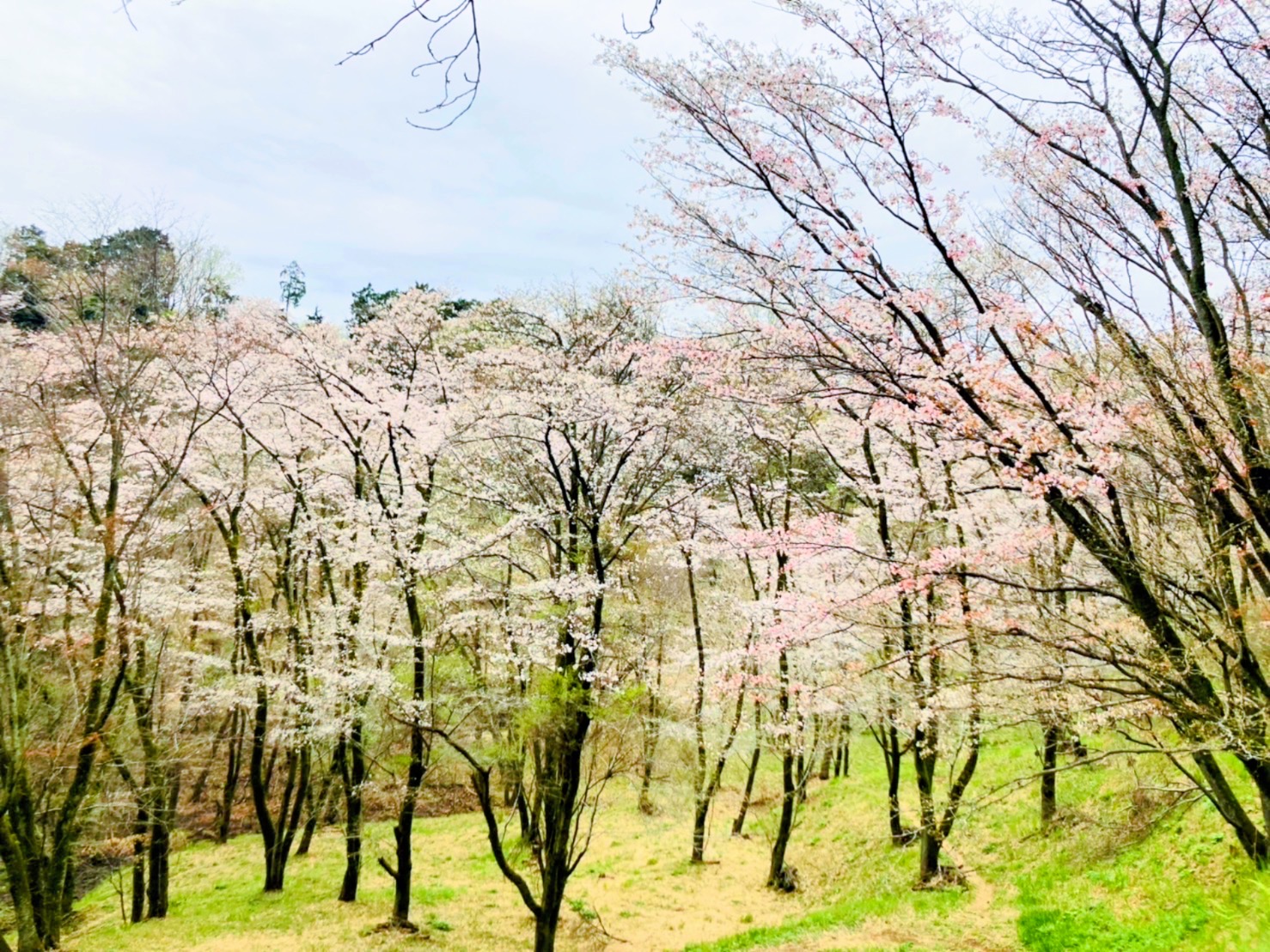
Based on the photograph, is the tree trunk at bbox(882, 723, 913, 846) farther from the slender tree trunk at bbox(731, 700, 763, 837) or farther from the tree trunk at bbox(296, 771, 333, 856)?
the tree trunk at bbox(296, 771, 333, 856)

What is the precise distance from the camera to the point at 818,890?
12.2 metres

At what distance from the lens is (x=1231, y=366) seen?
406cm

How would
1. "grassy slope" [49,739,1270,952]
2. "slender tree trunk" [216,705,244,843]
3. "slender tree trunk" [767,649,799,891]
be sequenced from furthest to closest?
"slender tree trunk" [216,705,244,843]
"slender tree trunk" [767,649,799,891]
"grassy slope" [49,739,1270,952]

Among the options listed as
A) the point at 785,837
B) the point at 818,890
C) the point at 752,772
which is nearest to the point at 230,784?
the point at 752,772

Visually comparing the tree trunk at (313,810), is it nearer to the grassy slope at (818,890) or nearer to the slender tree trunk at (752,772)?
the grassy slope at (818,890)

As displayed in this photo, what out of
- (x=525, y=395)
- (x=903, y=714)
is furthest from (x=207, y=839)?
(x=903, y=714)

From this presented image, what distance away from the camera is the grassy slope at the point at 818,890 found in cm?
656

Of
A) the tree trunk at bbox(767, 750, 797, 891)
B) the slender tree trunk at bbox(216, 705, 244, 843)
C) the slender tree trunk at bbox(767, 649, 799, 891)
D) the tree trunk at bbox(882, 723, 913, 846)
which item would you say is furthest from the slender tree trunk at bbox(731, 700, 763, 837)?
the slender tree trunk at bbox(216, 705, 244, 843)

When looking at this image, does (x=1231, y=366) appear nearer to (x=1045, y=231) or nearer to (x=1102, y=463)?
(x=1102, y=463)

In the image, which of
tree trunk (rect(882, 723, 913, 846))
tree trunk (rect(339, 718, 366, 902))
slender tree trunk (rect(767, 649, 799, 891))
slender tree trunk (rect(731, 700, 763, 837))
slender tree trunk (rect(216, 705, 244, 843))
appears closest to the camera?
tree trunk (rect(882, 723, 913, 846))

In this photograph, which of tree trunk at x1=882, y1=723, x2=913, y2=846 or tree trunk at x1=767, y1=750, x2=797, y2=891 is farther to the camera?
tree trunk at x1=767, y1=750, x2=797, y2=891

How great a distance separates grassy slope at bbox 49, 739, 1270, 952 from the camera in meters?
6.56

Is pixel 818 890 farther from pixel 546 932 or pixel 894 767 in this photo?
pixel 546 932

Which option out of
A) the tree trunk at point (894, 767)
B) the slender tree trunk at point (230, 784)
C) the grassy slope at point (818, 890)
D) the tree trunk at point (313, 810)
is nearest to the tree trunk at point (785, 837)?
the grassy slope at point (818, 890)
